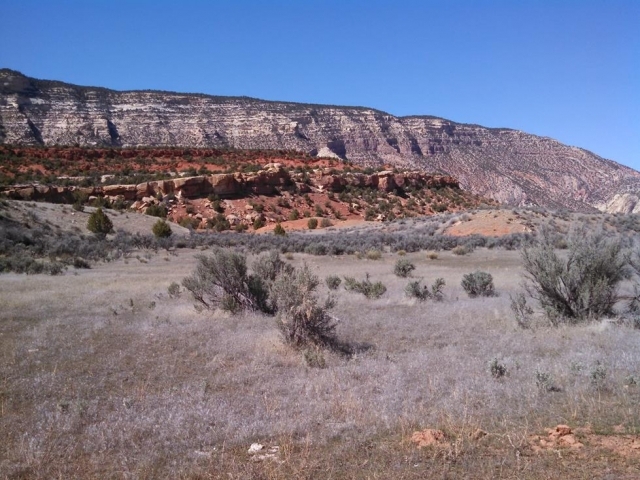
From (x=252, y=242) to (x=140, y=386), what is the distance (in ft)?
82.7

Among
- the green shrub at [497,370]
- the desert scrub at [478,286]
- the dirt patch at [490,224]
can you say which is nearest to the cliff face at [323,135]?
the dirt patch at [490,224]

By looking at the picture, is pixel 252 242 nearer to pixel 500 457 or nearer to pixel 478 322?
pixel 478 322

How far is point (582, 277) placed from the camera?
30.5 feet

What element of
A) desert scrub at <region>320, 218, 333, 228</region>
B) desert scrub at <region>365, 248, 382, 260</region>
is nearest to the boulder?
desert scrub at <region>320, 218, 333, 228</region>

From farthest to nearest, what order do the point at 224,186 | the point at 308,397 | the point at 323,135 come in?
the point at 323,135, the point at 224,186, the point at 308,397

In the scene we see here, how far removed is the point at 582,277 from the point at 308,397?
6384 millimetres

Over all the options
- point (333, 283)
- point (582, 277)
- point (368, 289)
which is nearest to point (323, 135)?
point (333, 283)

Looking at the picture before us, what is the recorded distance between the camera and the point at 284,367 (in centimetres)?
698

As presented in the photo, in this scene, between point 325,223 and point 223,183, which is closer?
point 325,223

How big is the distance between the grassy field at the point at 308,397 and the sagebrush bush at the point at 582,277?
27.5 inches

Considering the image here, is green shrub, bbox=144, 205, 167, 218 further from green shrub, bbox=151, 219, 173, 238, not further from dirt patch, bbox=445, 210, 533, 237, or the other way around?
dirt patch, bbox=445, 210, 533, 237

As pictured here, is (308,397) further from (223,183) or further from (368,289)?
(223,183)

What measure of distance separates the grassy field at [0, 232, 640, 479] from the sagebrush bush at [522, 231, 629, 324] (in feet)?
2.30

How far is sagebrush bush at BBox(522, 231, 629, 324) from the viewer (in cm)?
916
